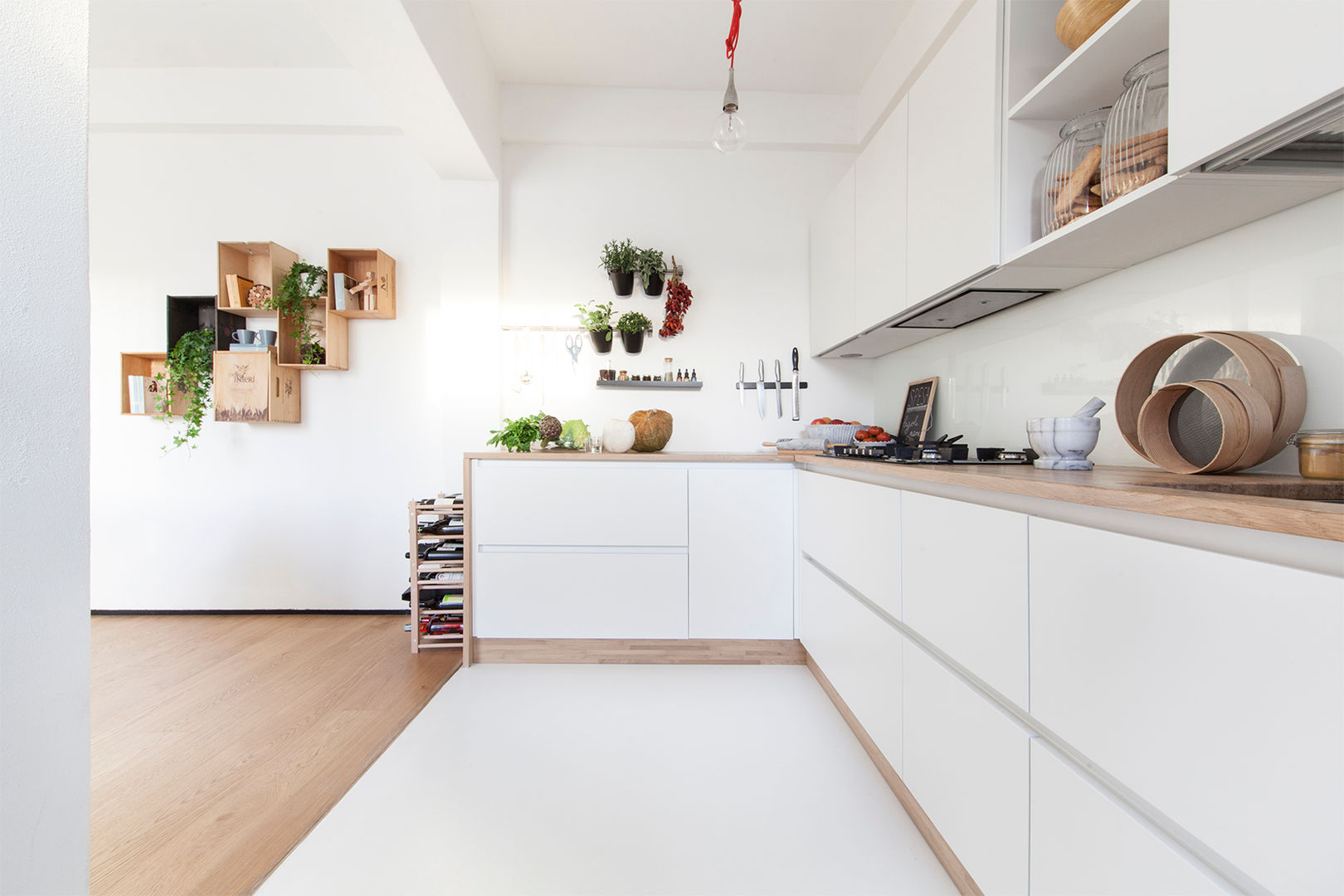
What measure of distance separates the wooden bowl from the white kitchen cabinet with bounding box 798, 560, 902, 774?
1.51m

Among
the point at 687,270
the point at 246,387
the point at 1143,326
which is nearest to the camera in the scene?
the point at 1143,326

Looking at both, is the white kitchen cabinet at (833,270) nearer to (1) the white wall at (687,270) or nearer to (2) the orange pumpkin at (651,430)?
(1) the white wall at (687,270)

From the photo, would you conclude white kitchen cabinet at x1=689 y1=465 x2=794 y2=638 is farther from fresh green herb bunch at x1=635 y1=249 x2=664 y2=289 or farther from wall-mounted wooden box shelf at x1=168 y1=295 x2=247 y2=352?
wall-mounted wooden box shelf at x1=168 y1=295 x2=247 y2=352

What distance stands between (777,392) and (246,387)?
293 cm

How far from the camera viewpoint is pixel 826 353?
3131 millimetres

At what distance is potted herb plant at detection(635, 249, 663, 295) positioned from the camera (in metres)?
3.19

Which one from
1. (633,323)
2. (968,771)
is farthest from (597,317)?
(968,771)

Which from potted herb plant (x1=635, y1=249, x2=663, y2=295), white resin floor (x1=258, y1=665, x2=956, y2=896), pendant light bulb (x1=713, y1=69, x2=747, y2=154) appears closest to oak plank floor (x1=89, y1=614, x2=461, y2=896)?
white resin floor (x1=258, y1=665, x2=956, y2=896)

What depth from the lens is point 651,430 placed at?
287 centimetres

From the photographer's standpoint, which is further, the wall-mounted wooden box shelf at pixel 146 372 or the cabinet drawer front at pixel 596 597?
the wall-mounted wooden box shelf at pixel 146 372

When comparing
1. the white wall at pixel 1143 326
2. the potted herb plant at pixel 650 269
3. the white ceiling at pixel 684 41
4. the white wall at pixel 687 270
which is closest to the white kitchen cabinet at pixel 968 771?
the white wall at pixel 1143 326

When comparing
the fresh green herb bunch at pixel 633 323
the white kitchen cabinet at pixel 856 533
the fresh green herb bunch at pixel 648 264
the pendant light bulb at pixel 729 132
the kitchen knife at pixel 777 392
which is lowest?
the white kitchen cabinet at pixel 856 533

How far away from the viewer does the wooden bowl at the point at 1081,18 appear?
4.05 feet

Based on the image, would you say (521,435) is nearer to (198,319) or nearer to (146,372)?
(198,319)
